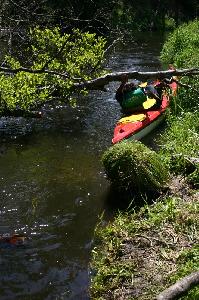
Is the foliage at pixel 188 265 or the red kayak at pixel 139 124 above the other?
the foliage at pixel 188 265

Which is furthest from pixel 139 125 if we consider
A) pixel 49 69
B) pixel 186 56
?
pixel 186 56

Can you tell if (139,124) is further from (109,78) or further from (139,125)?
(109,78)

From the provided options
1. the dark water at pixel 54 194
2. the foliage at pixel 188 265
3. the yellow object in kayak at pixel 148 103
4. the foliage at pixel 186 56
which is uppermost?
the foliage at pixel 186 56

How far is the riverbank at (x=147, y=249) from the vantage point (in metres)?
5.41

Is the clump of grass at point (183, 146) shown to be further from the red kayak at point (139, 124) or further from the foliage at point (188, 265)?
the foliage at point (188, 265)

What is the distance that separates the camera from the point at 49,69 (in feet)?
34.6

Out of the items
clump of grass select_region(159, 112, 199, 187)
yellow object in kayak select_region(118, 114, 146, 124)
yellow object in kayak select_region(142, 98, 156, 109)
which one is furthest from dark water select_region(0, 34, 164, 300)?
clump of grass select_region(159, 112, 199, 187)

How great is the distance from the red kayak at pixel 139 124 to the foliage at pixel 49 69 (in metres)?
1.36

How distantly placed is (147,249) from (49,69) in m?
5.65

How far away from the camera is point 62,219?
7.55m

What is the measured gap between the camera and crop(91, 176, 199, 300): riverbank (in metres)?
5.41

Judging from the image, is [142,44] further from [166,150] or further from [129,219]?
[129,219]

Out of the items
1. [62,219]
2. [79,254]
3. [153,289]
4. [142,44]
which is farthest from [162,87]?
[142,44]

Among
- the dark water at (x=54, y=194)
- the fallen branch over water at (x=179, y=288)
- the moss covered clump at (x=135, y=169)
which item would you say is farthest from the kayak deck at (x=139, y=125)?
the fallen branch over water at (x=179, y=288)
